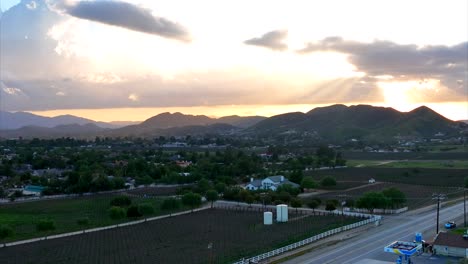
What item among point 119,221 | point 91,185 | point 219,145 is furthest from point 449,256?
point 219,145

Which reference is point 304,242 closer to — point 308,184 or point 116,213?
point 116,213

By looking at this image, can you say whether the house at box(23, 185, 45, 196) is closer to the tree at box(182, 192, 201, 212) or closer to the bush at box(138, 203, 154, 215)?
the tree at box(182, 192, 201, 212)

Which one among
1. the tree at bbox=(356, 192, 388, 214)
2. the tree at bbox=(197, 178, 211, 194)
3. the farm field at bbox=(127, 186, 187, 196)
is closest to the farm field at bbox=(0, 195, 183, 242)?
the farm field at bbox=(127, 186, 187, 196)

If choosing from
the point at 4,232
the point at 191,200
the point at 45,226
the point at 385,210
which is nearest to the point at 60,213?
the point at 45,226

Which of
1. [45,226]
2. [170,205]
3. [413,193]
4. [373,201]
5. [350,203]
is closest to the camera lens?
[45,226]

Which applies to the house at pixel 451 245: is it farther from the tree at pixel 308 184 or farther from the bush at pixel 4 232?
the tree at pixel 308 184

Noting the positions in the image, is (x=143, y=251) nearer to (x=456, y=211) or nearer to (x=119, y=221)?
(x=119, y=221)
